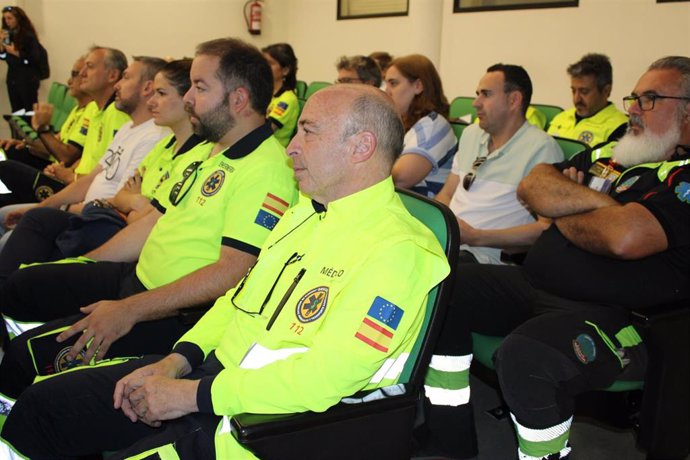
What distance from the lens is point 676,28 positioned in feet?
16.9

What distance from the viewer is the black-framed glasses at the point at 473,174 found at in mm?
2859

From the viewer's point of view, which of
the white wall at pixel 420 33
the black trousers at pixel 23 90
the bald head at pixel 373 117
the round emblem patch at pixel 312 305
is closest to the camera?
the round emblem patch at pixel 312 305

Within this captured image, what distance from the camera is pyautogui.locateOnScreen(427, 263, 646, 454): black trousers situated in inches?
71.4

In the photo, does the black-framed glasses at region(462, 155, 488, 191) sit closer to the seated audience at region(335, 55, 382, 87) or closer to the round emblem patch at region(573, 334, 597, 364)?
the round emblem patch at region(573, 334, 597, 364)

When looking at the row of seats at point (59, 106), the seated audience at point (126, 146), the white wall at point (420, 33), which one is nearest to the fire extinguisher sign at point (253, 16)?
the white wall at point (420, 33)

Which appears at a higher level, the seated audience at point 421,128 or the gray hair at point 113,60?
the gray hair at point 113,60

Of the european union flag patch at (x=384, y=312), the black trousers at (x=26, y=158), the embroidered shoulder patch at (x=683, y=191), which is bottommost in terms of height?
the black trousers at (x=26, y=158)

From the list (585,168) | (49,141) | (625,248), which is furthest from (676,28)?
(49,141)

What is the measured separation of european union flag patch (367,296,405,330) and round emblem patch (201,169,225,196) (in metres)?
0.99

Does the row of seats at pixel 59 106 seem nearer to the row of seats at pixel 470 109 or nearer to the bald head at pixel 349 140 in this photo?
the row of seats at pixel 470 109

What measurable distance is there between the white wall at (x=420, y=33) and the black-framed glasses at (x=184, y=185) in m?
4.30

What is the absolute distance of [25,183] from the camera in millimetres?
3959

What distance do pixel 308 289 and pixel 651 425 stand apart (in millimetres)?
1008

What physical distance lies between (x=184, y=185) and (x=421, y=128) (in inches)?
51.6
